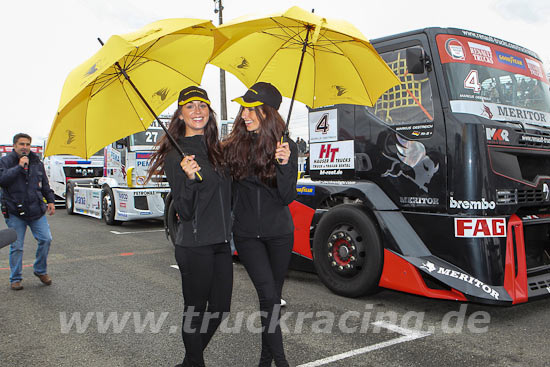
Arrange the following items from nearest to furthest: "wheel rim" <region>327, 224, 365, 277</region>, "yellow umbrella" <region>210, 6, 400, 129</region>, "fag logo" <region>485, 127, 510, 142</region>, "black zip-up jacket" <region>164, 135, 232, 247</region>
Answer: "black zip-up jacket" <region>164, 135, 232, 247</region> → "yellow umbrella" <region>210, 6, 400, 129</region> → "fag logo" <region>485, 127, 510, 142</region> → "wheel rim" <region>327, 224, 365, 277</region>

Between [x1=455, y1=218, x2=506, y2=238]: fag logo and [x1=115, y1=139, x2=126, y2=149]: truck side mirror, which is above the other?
[x1=115, y1=139, x2=126, y2=149]: truck side mirror

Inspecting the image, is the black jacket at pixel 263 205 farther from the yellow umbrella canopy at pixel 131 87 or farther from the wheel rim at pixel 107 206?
the wheel rim at pixel 107 206

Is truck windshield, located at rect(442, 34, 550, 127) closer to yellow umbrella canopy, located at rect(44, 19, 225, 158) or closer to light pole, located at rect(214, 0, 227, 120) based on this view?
yellow umbrella canopy, located at rect(44, 19, 225, 158)

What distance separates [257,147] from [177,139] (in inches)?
19.6

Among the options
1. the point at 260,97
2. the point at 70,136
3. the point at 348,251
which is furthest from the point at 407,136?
the point at 70,136

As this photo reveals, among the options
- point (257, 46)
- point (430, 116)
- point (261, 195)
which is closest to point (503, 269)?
point (430, 116)

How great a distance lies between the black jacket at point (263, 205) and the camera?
9.93ft


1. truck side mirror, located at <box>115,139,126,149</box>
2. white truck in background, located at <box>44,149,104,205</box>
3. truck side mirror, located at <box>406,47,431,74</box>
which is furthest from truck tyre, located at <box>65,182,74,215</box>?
truck side mirror, located at <box>406,47,431,74</box>

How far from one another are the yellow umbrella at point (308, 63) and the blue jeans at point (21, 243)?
12.2 feet

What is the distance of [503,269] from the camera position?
4289 millimetres

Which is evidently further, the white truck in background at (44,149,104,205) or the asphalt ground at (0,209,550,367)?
the white truck in background at (44,149,104,205)

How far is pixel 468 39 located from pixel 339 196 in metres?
2.07

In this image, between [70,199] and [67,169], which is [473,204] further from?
[67,169]

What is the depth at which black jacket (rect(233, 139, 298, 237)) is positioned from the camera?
119 inches
